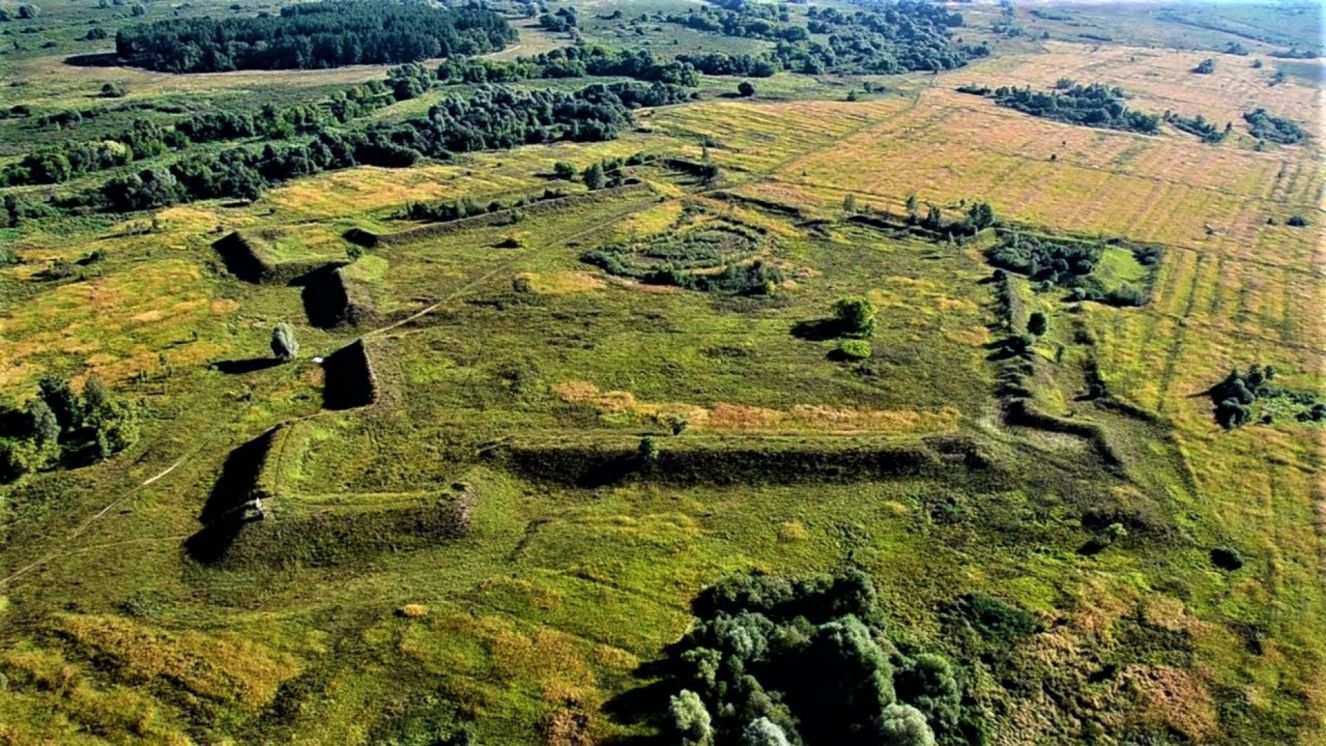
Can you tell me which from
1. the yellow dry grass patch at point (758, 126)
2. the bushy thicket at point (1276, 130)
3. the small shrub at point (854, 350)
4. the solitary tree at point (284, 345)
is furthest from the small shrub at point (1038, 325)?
the bushy thicket at point (1276, 130)

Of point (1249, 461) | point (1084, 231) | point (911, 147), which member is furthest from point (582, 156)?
point (1249, 461)

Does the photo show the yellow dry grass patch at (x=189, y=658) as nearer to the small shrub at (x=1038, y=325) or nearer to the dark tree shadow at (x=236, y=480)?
the dark tree shadow at (x=236, y=480)

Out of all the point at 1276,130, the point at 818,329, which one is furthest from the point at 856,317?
the point at 1276,130

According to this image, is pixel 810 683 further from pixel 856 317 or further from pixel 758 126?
pixel 758 126

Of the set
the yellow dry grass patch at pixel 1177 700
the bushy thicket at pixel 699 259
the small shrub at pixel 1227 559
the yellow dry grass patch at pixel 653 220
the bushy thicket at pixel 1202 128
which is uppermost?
the bushy thicket at pixel 1202 128

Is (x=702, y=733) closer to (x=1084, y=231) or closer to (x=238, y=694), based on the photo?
(x=238, y=694)

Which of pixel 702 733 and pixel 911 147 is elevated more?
pixel 911 147

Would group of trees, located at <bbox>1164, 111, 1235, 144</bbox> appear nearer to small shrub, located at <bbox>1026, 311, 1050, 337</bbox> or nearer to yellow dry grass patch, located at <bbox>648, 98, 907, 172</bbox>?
yellow dry grass patch, located at <bbox>648, 98, 907, 172</bbox>
